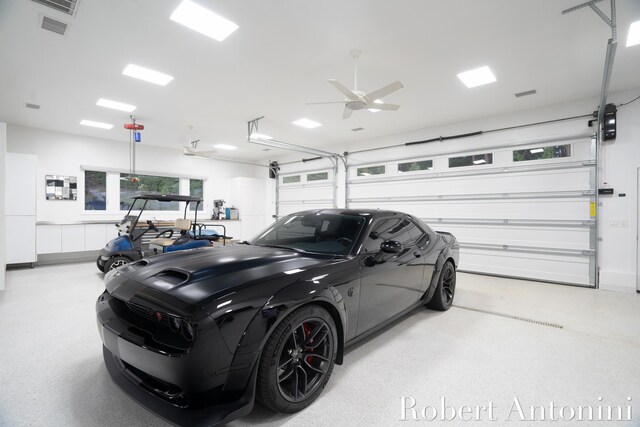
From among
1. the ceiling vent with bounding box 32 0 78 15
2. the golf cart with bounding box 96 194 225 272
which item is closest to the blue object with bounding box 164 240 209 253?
the golf cart with bounding box 96 194 225 272

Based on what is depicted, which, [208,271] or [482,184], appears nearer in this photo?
[208,271]

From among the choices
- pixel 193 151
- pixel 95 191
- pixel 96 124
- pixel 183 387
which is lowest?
pixel 183 387

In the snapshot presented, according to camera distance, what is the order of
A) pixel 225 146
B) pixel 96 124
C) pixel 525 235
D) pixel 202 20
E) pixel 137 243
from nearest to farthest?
pixel 202 20, pixel 137 243, pixel 525 235, pixel 96 124, pixel 225 146

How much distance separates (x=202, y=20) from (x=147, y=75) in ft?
5.68

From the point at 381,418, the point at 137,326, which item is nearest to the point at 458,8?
the point at 381,418

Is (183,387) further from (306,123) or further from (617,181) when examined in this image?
(617,181)

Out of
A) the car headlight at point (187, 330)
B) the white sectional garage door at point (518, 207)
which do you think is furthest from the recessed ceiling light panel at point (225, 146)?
the car headlight at point (187, 330)

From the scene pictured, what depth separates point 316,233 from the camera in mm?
2568

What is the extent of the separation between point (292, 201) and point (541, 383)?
26.8 feet

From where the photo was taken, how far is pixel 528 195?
213 inches

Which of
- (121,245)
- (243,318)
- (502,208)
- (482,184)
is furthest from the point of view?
(482,184)

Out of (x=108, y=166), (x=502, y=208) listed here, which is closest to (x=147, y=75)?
(x=108, y=166)

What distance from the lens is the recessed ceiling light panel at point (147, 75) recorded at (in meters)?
3.97

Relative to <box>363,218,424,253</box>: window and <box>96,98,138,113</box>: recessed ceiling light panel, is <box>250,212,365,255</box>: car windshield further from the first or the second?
<box>96,98,138,113</box>: recessed ceiling light panel
